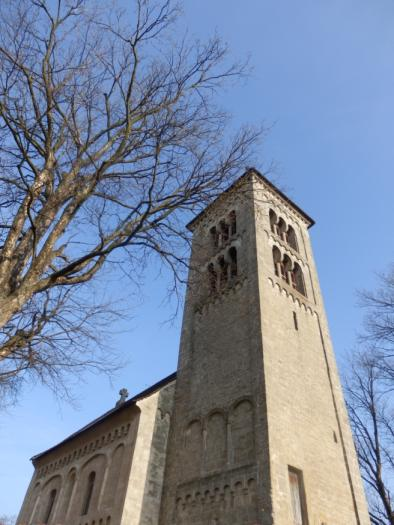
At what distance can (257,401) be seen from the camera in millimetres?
12867

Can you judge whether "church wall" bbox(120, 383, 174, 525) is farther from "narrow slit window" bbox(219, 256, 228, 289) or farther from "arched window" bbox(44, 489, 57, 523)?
"arched window" bbox(44, 489, 57, 523)

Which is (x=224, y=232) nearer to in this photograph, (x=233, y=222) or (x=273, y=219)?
(x=233, y=222)

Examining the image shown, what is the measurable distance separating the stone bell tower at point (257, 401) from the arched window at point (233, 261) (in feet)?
0.22

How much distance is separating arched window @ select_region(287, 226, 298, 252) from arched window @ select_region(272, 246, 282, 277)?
2.40 metres

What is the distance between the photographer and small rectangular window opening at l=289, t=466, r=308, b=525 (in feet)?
36.3

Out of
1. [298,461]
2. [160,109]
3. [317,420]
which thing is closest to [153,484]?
[298,461]

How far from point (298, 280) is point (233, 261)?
11.1 ft

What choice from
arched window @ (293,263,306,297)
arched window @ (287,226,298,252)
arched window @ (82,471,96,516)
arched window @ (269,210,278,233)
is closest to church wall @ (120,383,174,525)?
arched window @ (82,471,96,516)

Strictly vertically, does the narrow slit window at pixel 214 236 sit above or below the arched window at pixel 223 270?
above

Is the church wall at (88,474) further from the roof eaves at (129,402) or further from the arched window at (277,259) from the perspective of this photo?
the arched window at (277,259)

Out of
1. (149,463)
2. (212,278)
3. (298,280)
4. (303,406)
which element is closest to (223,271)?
(212,278)

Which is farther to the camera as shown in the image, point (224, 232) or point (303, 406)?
point (224, 232)

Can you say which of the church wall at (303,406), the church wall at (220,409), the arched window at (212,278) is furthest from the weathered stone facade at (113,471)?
the church wall at (303,406)

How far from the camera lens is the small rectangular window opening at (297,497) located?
11070 mm
